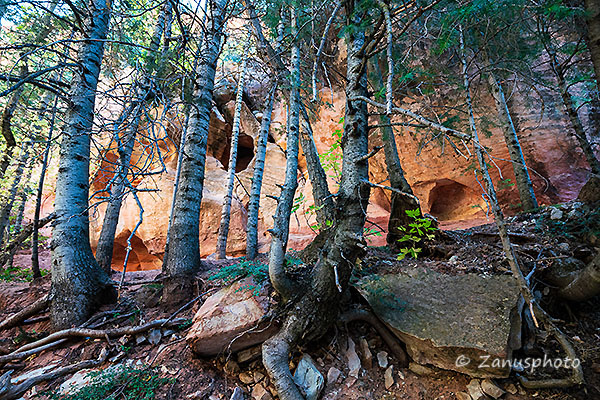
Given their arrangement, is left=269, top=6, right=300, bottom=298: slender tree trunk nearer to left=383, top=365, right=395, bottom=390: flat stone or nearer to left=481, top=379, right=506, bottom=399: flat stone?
left=383, top=365, right=395, bottom=390: flat stone

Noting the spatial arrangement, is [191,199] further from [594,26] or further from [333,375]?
[594,26]

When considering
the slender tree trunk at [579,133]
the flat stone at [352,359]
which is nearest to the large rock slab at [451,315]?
the flat stone at [352,359]

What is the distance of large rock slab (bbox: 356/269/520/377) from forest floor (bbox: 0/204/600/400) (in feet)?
0.70

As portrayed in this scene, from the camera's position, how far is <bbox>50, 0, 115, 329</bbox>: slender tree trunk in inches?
132

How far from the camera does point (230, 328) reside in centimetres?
263

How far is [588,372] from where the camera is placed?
235cm

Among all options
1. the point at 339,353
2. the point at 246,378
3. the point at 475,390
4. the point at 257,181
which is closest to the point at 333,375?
the point at 339,353

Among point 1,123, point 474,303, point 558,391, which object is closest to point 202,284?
Result: point 474,303

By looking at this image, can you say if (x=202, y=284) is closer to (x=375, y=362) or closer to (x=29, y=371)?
(x=29, y=371)

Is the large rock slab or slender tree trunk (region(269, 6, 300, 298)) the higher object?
slender tree trunk (region(269, 6, 300, 298))

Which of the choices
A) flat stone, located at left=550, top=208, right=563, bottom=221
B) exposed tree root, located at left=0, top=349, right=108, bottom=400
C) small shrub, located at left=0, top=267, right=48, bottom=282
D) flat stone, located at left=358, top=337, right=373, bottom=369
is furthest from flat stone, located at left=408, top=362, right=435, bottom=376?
small shrub, located at left=0, top=267, right=48, bottom=282

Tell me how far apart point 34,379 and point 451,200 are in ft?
50.2

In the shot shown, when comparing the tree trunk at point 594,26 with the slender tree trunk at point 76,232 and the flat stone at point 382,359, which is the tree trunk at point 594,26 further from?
the slender tree trunk at point 76,232

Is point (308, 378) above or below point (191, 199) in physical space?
below
